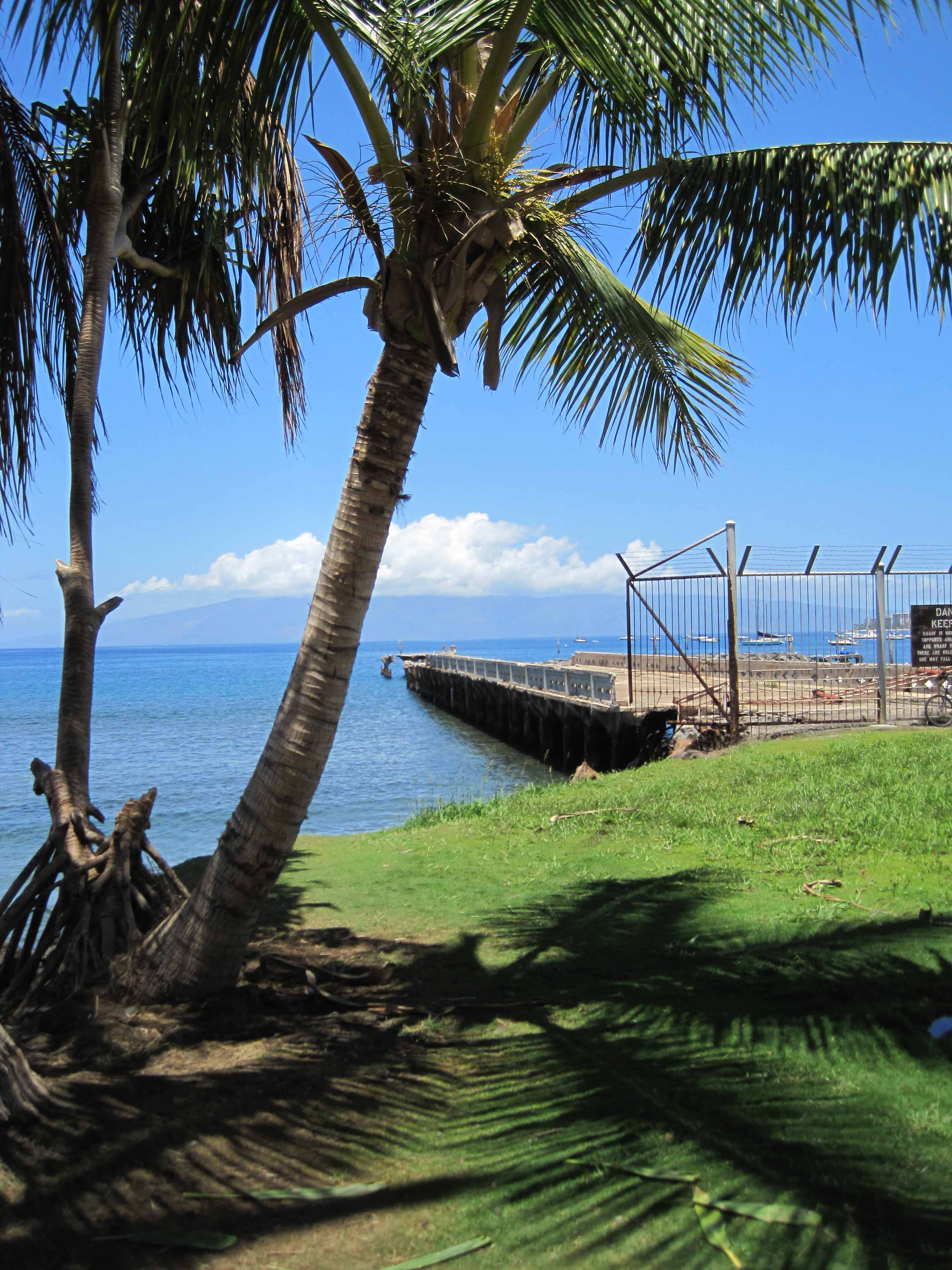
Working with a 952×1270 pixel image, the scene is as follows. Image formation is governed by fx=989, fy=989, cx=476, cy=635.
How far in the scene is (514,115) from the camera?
197 inches

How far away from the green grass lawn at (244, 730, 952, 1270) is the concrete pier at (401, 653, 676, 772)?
9.87 metres

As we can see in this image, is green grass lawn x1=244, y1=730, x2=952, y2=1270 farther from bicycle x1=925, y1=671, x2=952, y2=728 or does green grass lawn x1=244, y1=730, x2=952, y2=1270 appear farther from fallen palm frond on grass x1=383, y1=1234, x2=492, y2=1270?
bicycle x1=925, y1=671, x2=952, y2=728

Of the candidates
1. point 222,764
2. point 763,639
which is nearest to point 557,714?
point 222,764

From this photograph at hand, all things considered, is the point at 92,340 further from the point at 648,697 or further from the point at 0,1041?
the point at 648,697

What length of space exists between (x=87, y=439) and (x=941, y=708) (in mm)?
12402

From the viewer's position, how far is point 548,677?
27.9m

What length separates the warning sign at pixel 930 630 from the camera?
48.1 feet

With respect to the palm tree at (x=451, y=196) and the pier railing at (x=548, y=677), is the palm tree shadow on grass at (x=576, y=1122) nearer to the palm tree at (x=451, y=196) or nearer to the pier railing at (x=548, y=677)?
the palm tree at (x=451, y=196)

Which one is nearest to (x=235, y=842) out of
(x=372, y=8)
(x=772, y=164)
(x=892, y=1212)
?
(x=892, y=1212)

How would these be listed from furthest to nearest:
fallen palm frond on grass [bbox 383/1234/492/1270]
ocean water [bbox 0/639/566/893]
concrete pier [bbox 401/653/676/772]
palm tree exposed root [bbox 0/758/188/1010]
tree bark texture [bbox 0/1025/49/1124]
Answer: concrete pier [bbox 401/653/676/772] < ocean water [bbox 0/639/566/893] < palm tree exposed root [bbox 0/758/188/1010] < tree bark texture [bbox 0/1025/49/1124] < fallen palm frond on grass [bbox 383/1234/492/1270]

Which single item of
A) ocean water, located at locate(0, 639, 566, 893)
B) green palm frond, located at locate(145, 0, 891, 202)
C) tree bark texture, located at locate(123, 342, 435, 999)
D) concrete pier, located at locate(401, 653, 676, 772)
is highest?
green palm frond, located at locate(145, 0, 891, 202)

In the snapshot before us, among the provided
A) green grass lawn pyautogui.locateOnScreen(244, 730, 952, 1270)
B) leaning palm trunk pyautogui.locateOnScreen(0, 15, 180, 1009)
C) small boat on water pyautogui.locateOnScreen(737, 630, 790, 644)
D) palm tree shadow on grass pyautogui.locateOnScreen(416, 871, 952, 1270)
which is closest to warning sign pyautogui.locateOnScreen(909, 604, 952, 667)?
small boat on water pyautogui.locateOnScreen(737, 630, 790, 644)

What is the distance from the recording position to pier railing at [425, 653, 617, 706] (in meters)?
22.2

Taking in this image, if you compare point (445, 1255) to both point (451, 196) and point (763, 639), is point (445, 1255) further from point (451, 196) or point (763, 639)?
point (763, 639)
